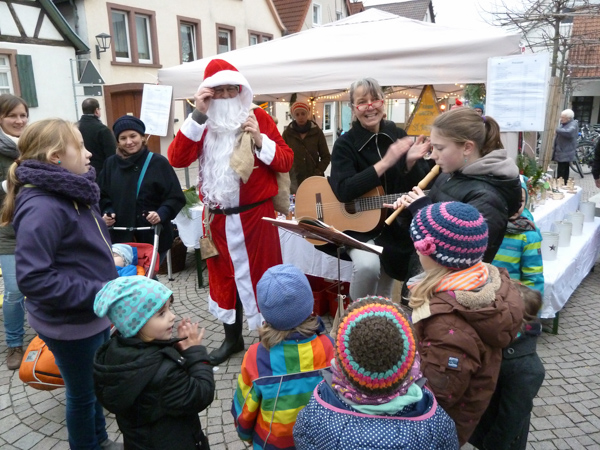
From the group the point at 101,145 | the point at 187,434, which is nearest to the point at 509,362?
the point at 187,434

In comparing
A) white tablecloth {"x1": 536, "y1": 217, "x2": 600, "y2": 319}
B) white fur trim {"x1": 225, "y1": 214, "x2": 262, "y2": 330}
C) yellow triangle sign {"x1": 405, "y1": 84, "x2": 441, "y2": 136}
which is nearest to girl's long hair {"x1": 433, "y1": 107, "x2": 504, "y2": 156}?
white fur trim {"x1": 225, "y1": 214, "x2": 262, "y2": 330}

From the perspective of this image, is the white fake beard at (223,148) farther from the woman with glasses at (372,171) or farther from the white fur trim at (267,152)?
the woman with glasses at (372,171)

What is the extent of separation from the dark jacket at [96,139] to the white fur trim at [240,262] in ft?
8.04

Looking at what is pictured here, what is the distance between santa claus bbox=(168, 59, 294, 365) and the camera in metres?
3.01

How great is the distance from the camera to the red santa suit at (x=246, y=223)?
3.05m

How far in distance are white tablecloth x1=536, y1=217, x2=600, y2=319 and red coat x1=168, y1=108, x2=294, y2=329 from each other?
2303mm

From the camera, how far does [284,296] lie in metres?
1.74

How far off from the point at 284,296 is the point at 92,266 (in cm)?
99

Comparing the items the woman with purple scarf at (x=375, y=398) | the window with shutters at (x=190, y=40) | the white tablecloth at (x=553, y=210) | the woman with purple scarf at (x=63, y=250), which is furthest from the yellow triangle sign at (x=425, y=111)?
the window with shutters at (x=190, y=40)

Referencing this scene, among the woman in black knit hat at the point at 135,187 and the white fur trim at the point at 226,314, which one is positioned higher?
the woman in black knit hat at the point at 135,187

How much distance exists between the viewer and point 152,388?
163 cm

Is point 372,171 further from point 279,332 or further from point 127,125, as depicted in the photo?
point 127,125

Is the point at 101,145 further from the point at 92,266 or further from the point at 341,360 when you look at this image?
the point at 341,360

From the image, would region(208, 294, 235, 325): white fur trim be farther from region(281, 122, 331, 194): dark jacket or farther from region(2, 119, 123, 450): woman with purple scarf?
region(281, 122, 331, 194): dark jacket
